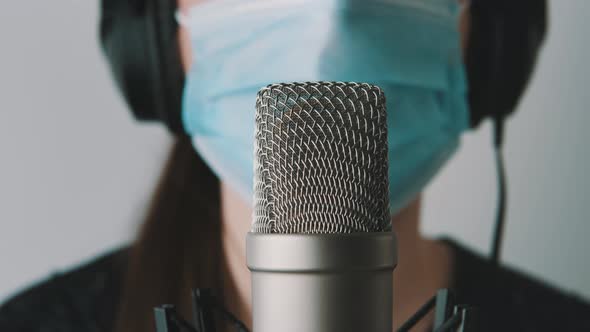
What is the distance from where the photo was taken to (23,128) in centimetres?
111

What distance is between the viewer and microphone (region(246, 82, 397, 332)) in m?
0.26

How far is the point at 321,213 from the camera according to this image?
0.92 ft

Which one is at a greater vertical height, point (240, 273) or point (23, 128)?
→ point (23, 128)

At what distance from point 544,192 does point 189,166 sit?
57 cm
